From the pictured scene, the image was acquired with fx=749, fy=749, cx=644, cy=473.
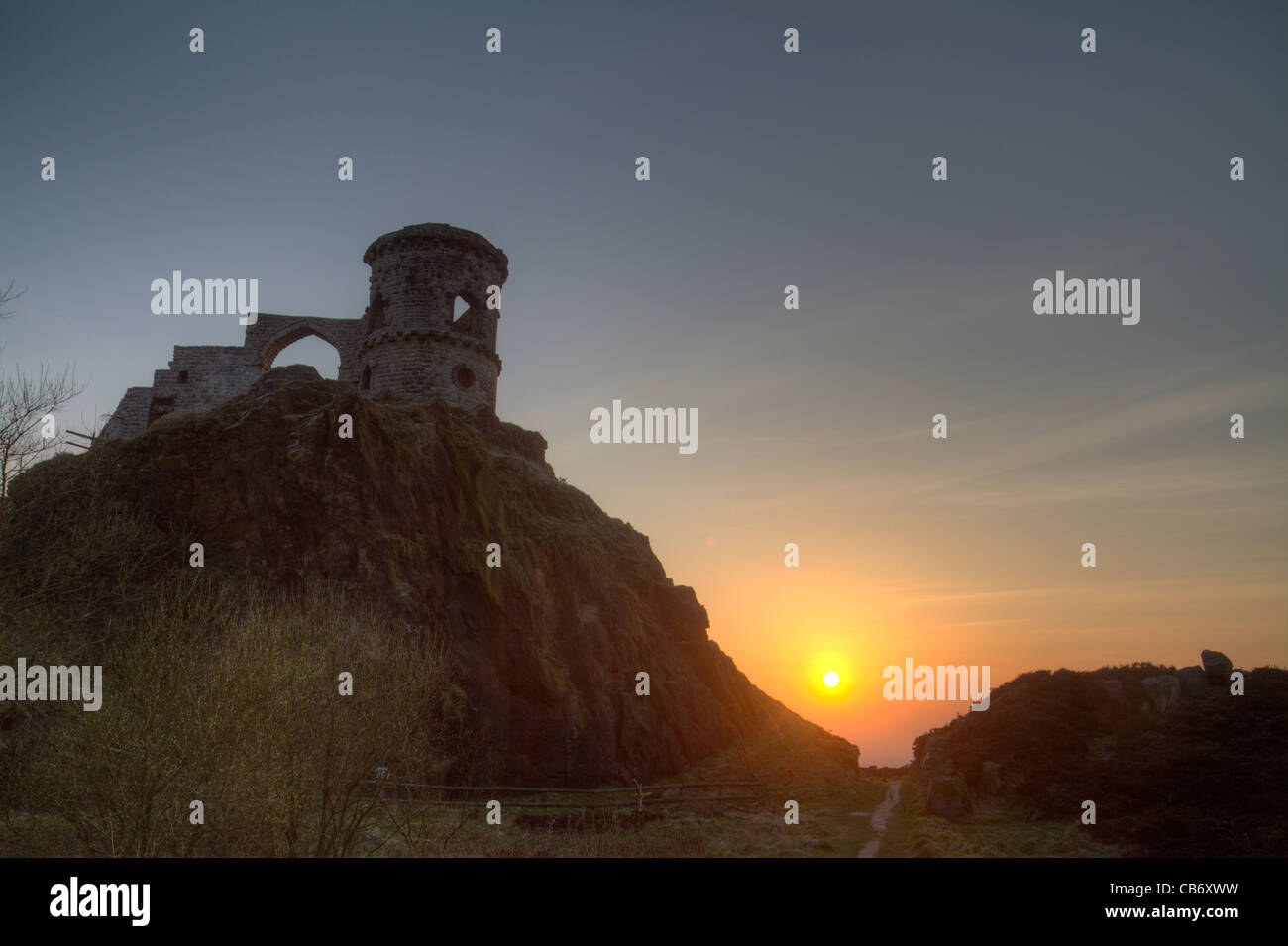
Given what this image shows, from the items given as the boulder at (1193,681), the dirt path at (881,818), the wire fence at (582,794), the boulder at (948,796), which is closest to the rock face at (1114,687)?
the boulder at (1193,681)

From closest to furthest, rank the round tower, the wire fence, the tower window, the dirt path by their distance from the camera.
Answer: the wire fence < the dirt path < the round tower < the tower window

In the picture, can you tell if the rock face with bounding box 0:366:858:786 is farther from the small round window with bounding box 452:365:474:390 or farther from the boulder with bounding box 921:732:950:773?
the boulder with bounding box 921:732:950:773

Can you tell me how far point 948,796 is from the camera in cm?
3183

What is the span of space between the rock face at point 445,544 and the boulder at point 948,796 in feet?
43.1

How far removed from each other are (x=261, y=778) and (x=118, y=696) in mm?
4277

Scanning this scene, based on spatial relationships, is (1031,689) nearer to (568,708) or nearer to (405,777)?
(568,708)

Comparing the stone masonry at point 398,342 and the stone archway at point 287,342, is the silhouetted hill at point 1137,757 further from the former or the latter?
the stone archway at point 287,342

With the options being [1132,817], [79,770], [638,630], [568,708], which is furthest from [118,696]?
[1132,817]

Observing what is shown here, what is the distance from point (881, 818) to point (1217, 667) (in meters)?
18.9

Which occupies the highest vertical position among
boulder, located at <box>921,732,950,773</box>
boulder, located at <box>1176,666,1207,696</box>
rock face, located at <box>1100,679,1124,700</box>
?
boulder, located at <box>1176,666,1207,696</box>

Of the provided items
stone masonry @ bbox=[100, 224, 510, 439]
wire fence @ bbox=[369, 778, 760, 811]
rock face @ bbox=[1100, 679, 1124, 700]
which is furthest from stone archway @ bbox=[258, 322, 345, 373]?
rock face @ bbox=[1100, 679, 1124, 700]

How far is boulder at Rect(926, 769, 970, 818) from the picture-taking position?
3134cm

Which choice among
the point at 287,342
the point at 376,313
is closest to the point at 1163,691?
the point at 376,313

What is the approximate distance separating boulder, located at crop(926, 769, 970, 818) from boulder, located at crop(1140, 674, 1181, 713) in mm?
11125
